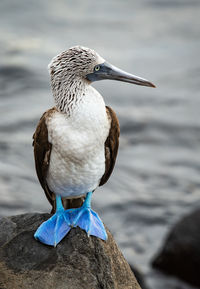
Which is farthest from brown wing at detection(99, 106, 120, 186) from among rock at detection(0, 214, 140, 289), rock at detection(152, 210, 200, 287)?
rock at detection(152, 210, 200, 287)

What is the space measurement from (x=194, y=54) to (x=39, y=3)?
7.49 m

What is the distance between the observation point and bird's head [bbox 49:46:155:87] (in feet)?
20.6

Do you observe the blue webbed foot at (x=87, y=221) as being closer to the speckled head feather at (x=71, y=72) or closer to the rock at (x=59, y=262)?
the rock at (x=59, y=262)

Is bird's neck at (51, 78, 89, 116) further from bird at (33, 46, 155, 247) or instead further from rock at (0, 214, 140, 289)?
rock at (0, 214, 140, 289)

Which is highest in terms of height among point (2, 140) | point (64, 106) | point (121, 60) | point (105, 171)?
point (64, 106)

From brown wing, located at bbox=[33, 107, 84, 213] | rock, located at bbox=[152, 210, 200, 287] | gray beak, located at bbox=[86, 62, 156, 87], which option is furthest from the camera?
rock, located at bbox=[152, 210, 200, 287]

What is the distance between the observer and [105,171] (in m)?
6.93

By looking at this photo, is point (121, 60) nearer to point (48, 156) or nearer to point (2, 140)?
point (2, 140)

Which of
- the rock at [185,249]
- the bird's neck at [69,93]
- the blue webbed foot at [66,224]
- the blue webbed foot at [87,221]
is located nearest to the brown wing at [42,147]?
the bird's neck at [69,93]

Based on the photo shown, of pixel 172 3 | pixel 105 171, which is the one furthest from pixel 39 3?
pixel 105 171

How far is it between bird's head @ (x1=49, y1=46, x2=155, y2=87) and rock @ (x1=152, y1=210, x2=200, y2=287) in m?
5.37

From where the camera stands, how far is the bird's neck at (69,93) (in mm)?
6316

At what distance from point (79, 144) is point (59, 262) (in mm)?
1240

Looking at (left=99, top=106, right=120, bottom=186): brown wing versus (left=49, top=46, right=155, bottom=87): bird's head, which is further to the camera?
(left=99, top=106, right=120, bottom=186): brown wing
